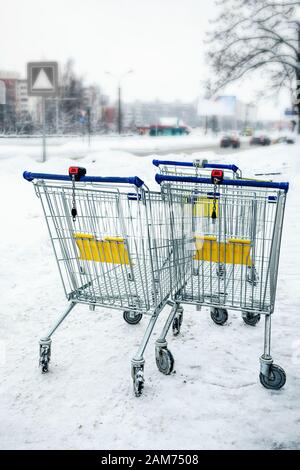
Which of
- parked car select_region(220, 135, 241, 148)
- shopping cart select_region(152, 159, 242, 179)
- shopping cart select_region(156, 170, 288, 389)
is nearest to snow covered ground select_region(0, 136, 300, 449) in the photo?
shopping cart select_region(156, 170, 288, 389)

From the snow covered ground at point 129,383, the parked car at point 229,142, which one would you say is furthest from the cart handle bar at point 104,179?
the parked car at point 229,142

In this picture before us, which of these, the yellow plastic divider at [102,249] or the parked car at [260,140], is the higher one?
the parked car at [260,140]

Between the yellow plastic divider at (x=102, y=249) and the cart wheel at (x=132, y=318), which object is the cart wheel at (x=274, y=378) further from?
the cart wheel at (x=132, y=318)

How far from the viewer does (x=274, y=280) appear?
2836mm

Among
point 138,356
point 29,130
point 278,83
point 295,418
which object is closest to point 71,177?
point 138,356

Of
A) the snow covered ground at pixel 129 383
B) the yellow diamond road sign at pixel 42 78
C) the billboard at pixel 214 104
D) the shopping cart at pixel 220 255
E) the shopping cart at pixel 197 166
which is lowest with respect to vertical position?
the snow covered ground at pixel 129 383

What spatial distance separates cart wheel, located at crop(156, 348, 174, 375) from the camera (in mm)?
2801

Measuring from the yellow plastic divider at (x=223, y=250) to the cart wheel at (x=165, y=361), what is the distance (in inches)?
25.4

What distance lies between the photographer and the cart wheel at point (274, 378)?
8.68ft

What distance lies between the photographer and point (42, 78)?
8.20 m

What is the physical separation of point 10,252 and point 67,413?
2.99m

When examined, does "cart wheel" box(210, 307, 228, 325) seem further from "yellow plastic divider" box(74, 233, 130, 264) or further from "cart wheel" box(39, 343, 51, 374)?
"cart wheel" box(39, 343, 51, 374)

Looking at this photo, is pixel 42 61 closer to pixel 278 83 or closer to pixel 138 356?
pixel 138 356

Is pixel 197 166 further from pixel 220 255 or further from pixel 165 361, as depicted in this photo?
pixel 165 361
